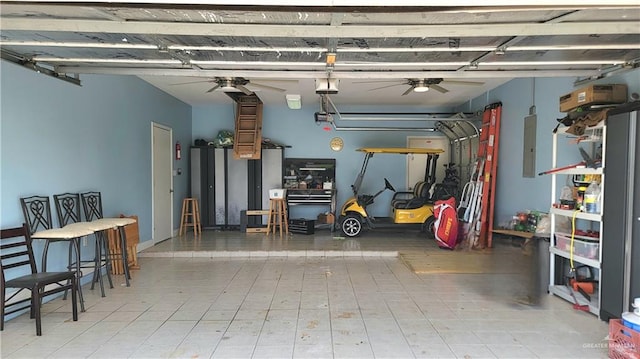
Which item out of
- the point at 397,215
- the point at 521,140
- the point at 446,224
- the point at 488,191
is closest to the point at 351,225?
the point at 397,215

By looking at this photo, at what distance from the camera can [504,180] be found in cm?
622

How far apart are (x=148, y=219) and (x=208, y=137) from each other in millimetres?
2800

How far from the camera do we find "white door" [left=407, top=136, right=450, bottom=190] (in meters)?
8.69

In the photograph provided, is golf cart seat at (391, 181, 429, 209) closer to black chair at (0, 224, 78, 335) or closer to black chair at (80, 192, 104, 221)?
black chair at (80, 192, 104, 221)

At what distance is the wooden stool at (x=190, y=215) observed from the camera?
7684mm

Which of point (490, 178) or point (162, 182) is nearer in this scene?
point (490, 178)

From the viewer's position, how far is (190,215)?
314 inches

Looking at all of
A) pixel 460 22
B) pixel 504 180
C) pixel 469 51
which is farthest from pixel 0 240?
pixel 504 180

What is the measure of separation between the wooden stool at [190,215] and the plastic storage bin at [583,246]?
6.25 metres

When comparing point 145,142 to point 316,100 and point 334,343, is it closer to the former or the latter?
point 316,100

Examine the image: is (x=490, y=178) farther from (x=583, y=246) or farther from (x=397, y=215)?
(x=583, y=246)

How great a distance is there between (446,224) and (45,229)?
17.4 feet

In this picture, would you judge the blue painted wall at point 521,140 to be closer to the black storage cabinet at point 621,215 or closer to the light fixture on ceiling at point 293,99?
the black storage cabinet at point 621,215

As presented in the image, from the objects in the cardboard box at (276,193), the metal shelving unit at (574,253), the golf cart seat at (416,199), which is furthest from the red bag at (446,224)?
the cardboard box at (276,193)
